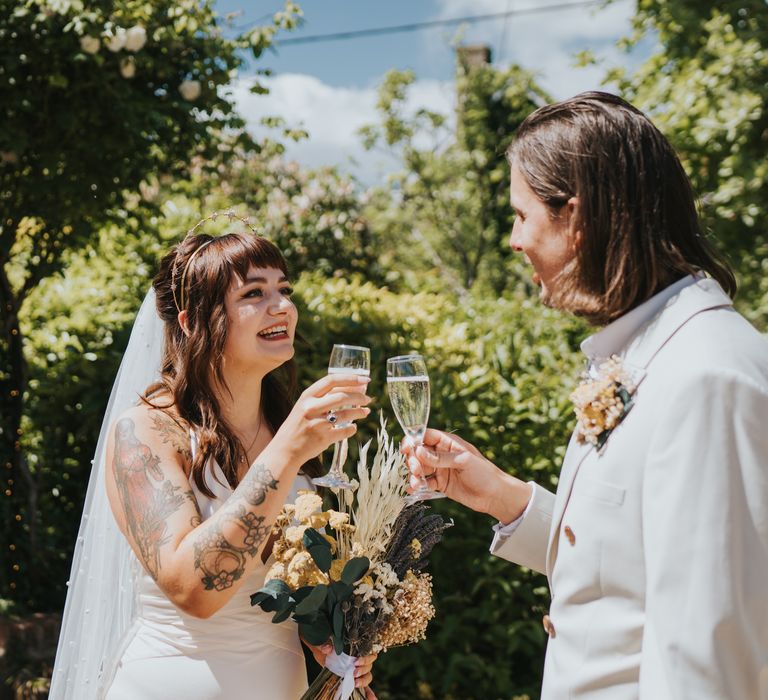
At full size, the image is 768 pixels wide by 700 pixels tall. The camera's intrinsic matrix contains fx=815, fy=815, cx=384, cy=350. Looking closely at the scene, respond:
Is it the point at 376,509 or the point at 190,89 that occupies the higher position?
the point at 190,89

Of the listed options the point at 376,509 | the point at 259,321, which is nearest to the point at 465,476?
the point at 376,509

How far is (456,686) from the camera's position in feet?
14.5

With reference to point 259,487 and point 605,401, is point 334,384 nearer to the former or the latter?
point 259,487

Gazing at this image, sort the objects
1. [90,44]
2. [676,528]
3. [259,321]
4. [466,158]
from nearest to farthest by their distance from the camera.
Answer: [676,528] → [259,321] → [90,44] → [466,158]

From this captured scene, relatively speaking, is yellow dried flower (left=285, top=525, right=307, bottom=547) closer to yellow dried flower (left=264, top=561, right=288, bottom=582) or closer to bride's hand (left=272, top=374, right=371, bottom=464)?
yellow dried flower (left=264, top=561, right=288, bottom=582)

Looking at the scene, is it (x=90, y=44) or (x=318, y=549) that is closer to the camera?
(x=318, y=549)

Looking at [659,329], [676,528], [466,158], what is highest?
[466,158]

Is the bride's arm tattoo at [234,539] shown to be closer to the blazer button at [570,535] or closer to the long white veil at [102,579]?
the long white veil at [102,579]

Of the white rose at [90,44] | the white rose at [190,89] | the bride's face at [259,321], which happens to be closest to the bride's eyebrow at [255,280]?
the bride's face at [259,321]

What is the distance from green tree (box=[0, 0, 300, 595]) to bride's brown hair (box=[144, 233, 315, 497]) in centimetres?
247

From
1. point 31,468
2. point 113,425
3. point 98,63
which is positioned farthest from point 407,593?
point 31,468

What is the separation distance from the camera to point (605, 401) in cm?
162

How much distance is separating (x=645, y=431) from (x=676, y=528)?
212 millimetres

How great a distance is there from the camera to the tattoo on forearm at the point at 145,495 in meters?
2.18
